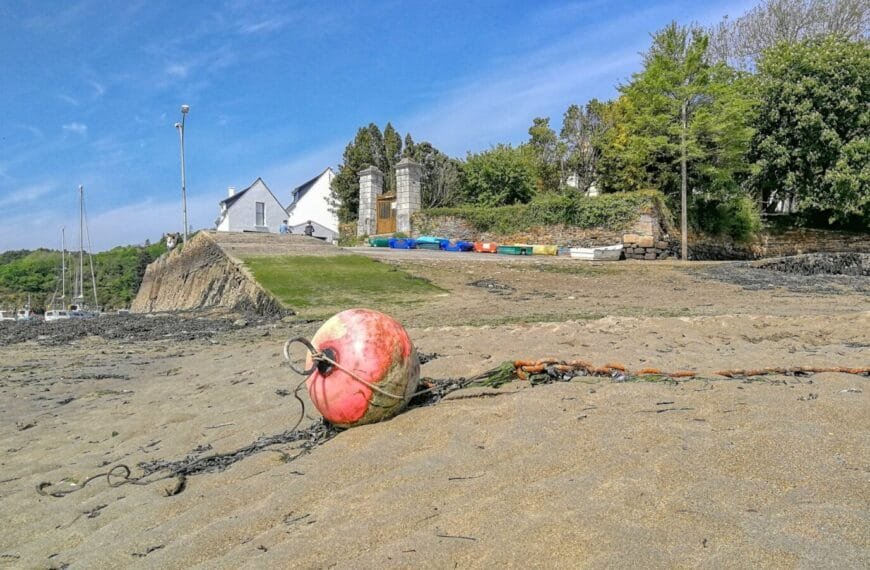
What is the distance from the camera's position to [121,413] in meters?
6.32

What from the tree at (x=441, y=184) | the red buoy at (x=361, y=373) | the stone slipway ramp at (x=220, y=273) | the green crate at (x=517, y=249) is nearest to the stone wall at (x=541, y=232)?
the green crate at (x=517, y=249)

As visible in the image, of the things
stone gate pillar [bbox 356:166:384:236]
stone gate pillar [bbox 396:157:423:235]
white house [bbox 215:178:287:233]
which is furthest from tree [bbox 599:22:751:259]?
white house [bbox 215:178:287:233]

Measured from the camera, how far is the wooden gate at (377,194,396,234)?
3325cm

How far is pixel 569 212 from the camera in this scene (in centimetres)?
2891

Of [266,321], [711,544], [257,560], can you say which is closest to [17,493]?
[257,560]

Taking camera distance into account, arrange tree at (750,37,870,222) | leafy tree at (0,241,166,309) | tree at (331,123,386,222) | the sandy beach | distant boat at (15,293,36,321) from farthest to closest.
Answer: leafy tree at (0,241,166,309) < tree at (331,123,386,222) < tree at (750,37,870,222) < distant boat at (15,293,36,321) < the sandy beach

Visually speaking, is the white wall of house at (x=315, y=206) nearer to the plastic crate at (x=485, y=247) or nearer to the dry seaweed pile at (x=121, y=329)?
the plastic crate at (x=485, y=247)

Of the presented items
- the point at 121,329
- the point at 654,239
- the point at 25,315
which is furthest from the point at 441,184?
the point at 25,315

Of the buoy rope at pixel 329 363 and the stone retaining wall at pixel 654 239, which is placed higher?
the stone retaining wall at pixel 654 239

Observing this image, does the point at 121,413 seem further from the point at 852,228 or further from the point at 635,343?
the point at 852,228

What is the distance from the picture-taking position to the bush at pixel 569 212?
89.6 feet

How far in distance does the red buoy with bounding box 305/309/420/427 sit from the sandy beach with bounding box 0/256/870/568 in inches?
7.1

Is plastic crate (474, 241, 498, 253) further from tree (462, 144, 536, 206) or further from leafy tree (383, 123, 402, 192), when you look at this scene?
leafy tree (383, 123, 402, 192)

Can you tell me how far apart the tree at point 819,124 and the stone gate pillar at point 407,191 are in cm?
1699
